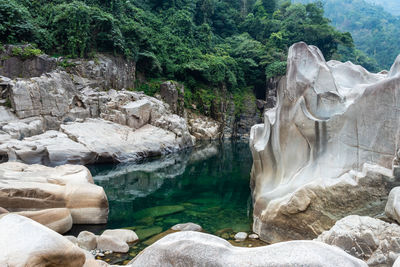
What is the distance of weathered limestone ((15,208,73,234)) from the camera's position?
723 centimetres

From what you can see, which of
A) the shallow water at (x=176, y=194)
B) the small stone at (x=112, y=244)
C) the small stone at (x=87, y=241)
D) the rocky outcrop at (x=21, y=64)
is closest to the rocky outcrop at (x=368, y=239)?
the shallow water at (x=176, y=194)

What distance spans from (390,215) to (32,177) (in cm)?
939

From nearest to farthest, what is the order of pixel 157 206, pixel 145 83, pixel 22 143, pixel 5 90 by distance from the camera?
pixel 157 206
pixel 22 143
pixel 5 90
pixel 145 83

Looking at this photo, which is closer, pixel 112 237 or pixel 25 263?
pixel 25 263

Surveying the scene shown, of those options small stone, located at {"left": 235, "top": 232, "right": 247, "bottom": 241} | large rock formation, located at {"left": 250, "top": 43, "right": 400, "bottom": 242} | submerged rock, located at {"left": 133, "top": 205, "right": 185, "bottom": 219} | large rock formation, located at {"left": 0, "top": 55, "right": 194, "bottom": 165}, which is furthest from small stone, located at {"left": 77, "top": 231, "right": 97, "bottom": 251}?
large rock formation, located at {"left": 0, "top": 55, "right": 194, "bottom": 165}

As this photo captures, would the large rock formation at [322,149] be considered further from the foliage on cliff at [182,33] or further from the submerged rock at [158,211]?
the foliage on cliff at [182,33]

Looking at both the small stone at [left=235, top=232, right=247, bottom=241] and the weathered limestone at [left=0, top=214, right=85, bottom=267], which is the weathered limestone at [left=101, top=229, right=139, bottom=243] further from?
the weathered limestone at [left=0, top=214, right=85, bottom=267]

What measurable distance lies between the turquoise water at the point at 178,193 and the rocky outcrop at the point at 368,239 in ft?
12.6

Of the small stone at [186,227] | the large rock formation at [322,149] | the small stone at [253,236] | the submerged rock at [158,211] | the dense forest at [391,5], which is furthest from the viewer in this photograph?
the dense forest at [391,5]

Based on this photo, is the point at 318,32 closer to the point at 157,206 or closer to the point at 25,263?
the point at 157,206

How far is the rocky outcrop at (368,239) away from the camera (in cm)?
469

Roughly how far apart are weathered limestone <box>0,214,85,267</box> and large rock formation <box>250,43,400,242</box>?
201 inches

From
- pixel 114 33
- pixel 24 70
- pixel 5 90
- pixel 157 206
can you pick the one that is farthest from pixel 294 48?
pixel 114 33

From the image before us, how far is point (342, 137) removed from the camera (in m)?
7.34
